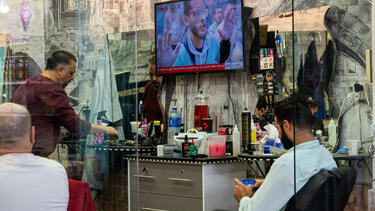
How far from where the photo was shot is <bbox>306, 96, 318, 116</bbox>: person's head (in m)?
2.08

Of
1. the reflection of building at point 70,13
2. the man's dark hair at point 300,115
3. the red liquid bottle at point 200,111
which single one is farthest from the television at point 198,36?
Result: the man's dark hair at point 300,115

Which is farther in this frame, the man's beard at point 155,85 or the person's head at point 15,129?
the man's beard at point 155,85

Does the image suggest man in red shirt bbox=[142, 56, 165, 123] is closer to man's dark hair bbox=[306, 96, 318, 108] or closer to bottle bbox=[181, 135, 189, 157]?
bottle bbox=[181, 135, 189, 157]

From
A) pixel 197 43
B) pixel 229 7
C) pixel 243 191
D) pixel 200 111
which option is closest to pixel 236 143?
pixel 200 111

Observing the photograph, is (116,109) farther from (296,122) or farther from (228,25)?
(228,25)

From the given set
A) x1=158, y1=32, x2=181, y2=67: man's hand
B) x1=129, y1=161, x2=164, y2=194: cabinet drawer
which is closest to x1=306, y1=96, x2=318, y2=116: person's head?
x1=129, y1=161, x2=164, y2=194: cabinet drawer

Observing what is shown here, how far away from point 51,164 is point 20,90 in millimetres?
301

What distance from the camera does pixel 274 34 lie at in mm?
4527

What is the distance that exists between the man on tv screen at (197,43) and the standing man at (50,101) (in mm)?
2732

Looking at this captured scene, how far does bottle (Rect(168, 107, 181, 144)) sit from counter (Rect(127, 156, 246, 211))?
57cm

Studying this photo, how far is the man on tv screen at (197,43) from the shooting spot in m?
4.84

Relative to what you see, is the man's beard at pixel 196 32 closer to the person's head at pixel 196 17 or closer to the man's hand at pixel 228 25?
the person's head at pixel 196 17

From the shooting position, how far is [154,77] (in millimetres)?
5379

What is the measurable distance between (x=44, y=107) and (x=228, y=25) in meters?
3.06
